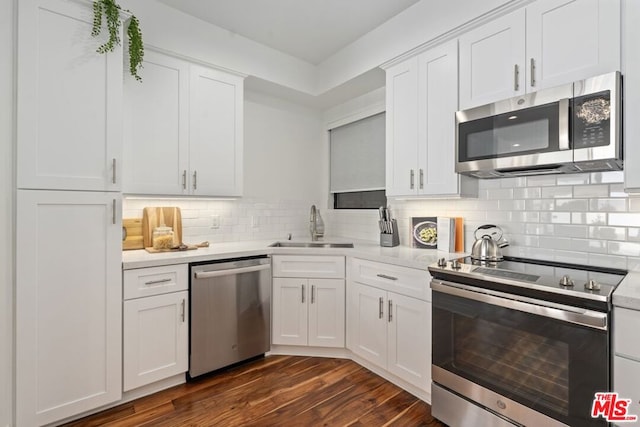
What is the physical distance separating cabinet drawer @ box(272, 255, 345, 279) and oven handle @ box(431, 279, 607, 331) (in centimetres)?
92

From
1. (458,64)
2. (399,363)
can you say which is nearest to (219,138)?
(458,64)

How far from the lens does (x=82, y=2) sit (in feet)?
6.05

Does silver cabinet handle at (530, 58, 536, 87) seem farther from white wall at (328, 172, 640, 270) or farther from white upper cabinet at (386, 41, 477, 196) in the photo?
white wall at (328, 172, 640, 270)

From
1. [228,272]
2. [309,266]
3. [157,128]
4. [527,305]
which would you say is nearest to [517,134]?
[527,305]

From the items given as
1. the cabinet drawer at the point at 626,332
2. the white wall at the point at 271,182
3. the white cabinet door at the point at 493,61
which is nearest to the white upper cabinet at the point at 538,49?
the white cabinet door at the point at 493,61

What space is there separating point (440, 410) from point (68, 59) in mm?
2953

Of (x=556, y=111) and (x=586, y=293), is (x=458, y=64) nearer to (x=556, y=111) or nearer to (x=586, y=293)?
(x=556, y=111)

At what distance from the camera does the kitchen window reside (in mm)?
3230

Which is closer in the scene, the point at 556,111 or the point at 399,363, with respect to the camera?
the point at 556,111

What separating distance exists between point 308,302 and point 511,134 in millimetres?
1899

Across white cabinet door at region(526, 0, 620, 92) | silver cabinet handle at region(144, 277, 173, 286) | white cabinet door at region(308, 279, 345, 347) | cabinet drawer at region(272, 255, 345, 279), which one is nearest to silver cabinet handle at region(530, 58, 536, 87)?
white cabinet door at region(526, 0, 620, 92)

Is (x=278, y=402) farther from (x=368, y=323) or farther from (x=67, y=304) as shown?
(x=67, y=304)

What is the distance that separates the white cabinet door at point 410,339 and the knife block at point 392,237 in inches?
24.9

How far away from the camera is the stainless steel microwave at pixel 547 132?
150 centimetres
